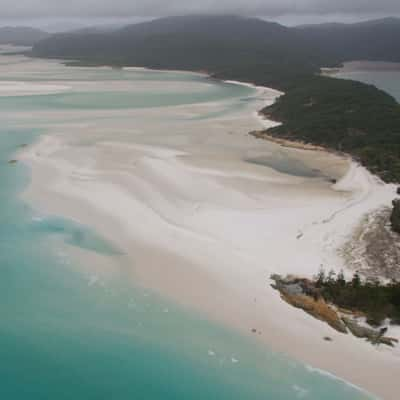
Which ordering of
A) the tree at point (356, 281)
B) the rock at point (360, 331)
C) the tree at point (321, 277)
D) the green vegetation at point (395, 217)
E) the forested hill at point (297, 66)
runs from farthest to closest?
the forested hill at point (297, 66), the green vegetation at point (395, 217), the tree at point (321, 277), the tree at point (356, 281), the rock at point (360, 331)

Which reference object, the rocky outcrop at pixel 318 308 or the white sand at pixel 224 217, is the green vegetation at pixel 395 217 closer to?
the white sand at pixel 224 217

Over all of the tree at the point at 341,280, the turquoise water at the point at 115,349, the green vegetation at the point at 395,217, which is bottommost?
the turquoise water at the point at 115,349

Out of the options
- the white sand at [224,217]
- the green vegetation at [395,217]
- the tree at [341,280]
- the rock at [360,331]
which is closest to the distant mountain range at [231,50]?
the white sand at [224,217]

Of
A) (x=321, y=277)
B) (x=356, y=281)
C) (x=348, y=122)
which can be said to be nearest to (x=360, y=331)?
(x=356, y=281)

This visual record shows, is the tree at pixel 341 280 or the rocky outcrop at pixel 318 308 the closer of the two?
the rocky outcrop at pixel 318 308

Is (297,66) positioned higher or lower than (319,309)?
higher

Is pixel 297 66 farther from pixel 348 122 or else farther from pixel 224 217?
pixel 224 217

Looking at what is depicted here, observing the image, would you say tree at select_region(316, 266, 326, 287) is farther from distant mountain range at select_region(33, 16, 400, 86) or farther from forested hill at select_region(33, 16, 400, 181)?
distant mountain range at select_region(33, 16, 400, 86)

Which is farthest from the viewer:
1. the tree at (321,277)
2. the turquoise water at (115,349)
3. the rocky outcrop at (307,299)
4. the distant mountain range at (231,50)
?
the distant mountain range at (231,50)
